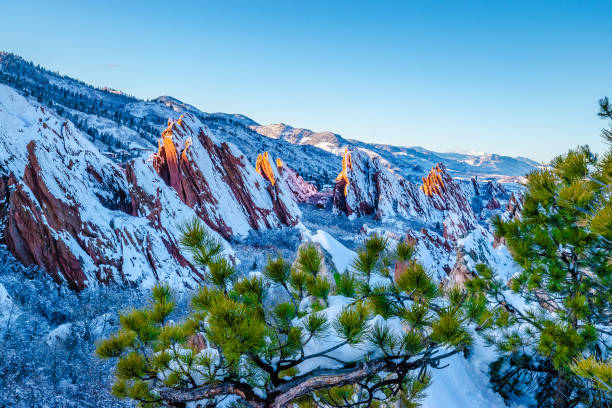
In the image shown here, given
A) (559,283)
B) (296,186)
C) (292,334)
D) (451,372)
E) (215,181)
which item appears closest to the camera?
(292,334)

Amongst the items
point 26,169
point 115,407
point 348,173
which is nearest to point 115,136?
point 348,173

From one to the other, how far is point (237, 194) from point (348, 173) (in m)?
17.0

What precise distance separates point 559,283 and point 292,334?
2.99 metres

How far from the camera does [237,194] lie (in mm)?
21984

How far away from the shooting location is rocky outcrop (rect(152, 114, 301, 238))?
19.3 meters

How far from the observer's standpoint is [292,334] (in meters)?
2.10

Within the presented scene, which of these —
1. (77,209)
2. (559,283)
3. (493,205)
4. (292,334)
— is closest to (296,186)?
(77,209)

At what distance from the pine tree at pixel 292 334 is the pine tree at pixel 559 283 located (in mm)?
588

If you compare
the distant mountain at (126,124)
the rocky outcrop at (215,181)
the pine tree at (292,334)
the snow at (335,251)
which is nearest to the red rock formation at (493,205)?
the distant mountain at (126,124)

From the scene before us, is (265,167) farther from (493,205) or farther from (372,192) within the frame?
(493,205)

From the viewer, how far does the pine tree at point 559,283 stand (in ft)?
8.43

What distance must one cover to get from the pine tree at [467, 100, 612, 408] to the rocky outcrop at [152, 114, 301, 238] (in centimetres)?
1723

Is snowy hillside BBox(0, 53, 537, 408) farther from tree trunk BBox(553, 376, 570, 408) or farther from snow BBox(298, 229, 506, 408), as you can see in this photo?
tree trunk BBox(553, 376, 570, 408)

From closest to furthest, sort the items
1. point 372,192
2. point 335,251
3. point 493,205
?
point 335,251
point 372,192
point 493,205
